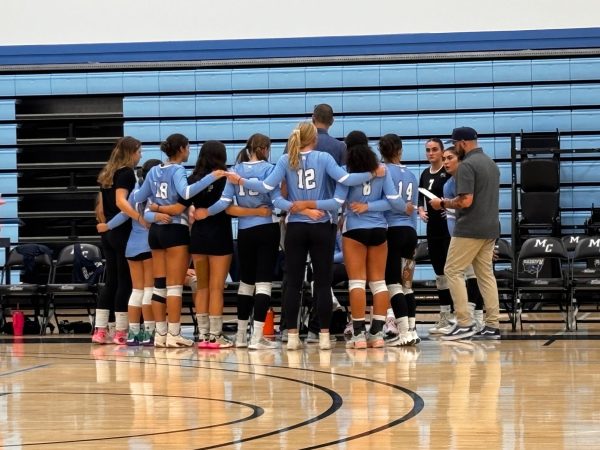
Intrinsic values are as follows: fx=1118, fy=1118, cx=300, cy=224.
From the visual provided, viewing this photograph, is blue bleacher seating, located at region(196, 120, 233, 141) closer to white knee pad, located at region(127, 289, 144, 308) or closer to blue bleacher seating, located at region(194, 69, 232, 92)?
blue bleacher seating, located at region(194, 69, 232, 92)

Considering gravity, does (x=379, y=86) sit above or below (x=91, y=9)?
below

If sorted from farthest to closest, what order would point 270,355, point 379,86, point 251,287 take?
point 379,86
point 251,287
point 270,355

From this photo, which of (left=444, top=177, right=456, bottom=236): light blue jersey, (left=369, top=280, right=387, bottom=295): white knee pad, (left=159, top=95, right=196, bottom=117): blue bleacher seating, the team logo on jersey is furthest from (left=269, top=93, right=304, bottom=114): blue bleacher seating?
(left=369, top=280, right=387, bottom=295): white knee pad

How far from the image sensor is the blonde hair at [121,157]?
7.68m

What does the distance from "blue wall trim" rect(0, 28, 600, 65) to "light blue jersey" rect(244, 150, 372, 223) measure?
4.77 m

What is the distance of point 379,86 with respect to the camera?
11570 millimetres

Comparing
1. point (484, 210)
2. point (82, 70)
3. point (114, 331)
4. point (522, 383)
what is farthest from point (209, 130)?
point (522, 383)

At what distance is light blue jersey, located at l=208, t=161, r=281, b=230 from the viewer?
282 inches

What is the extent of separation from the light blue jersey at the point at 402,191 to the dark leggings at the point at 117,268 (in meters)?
1.89

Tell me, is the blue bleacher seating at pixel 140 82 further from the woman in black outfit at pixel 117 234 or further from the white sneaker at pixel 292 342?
the white sneaker at pixel 292 342

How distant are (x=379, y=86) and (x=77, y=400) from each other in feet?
24.0

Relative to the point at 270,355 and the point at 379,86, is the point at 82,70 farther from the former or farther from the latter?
the point at 270,355

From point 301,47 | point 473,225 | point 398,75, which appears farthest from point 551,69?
point 473,225

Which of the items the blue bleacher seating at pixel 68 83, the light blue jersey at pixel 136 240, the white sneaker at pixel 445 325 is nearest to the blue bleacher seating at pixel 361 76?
the blue bleacher seating at pixel 68 83
